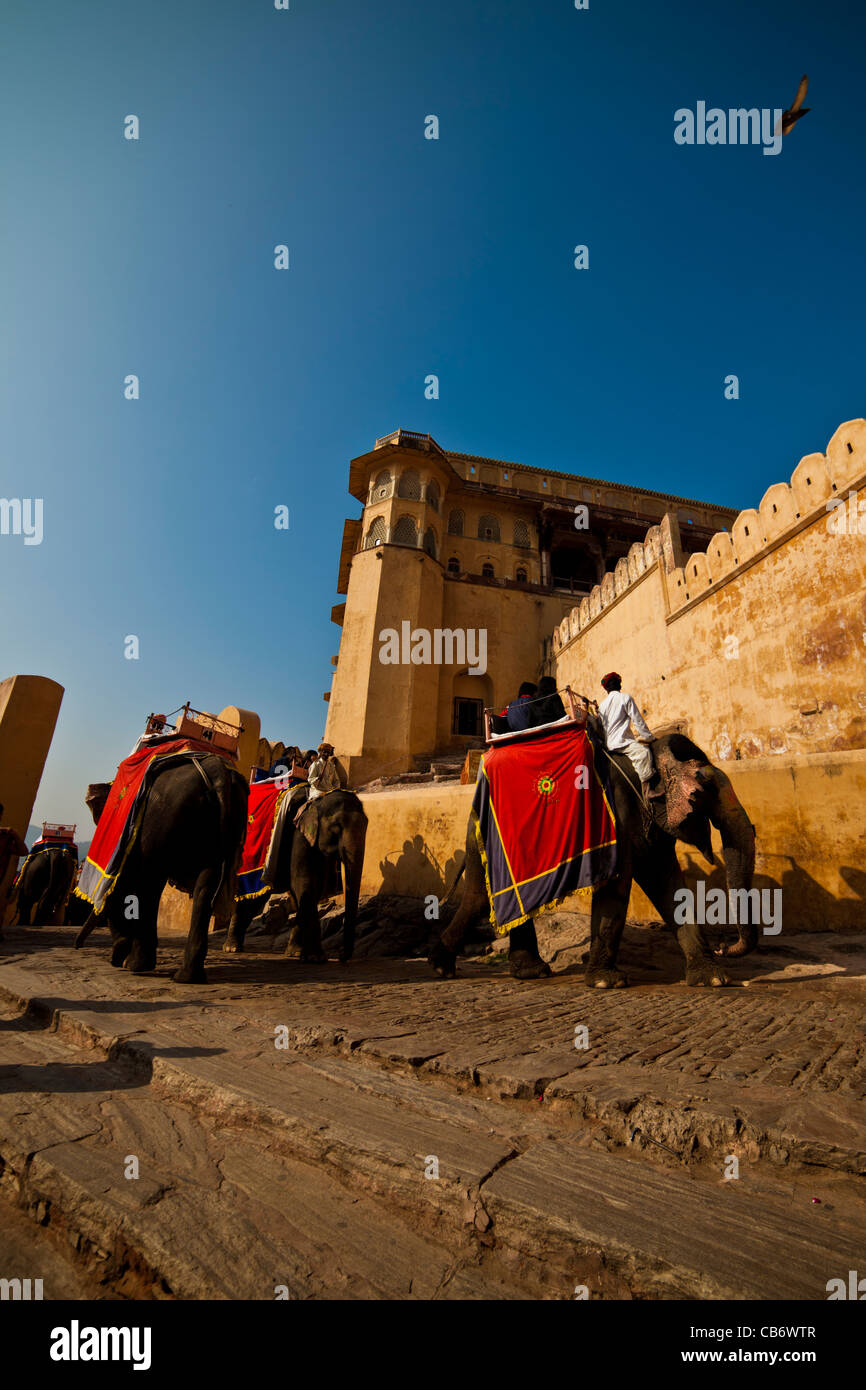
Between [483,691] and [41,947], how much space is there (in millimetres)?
18622

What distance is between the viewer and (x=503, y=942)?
7.24m

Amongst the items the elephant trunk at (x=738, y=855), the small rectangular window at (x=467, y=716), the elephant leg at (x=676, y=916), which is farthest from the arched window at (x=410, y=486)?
the elephant trunk at (x=738, y=855)

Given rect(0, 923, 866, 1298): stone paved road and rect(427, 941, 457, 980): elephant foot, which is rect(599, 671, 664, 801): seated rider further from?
rect(427, 941, 457, 980): elephant foot

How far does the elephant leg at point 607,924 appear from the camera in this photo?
489 centimetres

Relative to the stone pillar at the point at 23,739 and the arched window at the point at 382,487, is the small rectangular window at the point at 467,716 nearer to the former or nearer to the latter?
the arched window at the point at 382,487

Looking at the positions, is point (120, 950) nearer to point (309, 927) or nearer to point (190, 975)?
point (190, 975)

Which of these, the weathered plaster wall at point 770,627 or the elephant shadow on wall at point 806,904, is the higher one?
the weathered plaster wall at point 770,627

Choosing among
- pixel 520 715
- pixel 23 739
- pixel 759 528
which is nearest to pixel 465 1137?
pixel 520 715

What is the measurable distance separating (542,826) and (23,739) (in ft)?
40.5

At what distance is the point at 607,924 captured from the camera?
4961mm

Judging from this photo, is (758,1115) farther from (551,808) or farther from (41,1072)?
(551,808)

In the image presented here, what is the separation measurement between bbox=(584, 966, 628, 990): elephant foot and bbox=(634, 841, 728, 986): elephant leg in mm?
548

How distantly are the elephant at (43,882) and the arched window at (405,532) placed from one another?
16.1m

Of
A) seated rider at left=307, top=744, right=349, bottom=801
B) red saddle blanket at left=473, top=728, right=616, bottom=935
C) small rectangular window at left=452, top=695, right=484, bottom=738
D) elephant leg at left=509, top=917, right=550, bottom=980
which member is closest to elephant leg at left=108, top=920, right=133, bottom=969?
seated rider at left=307, top=744, right=349, bottom=801
